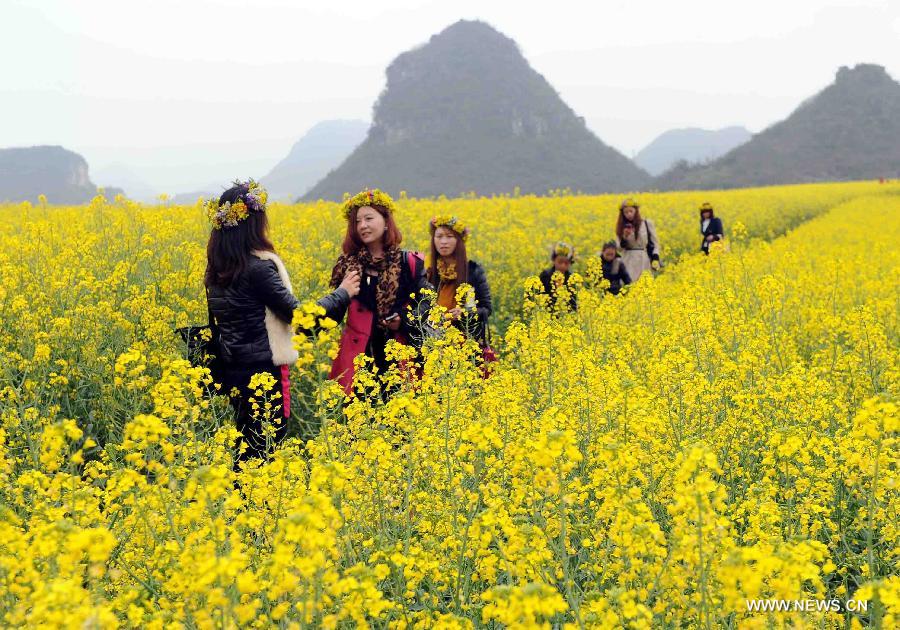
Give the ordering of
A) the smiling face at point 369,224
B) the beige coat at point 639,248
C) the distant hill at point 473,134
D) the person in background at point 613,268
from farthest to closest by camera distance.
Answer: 1. the distant hill at point 473,134
2. the beige coat at point 639,248
3. the person in background at point 613,268
4. the smiling face at point 369,224

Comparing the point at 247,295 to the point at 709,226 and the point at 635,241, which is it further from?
the point at 709,226

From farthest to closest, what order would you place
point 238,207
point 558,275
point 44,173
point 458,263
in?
point 44,173 < point 558,275 < point 458,263 < point 238,207

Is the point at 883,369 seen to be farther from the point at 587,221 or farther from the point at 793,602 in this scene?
the point at 587,221

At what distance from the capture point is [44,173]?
128 meters

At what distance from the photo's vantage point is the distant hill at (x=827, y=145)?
80000 mm

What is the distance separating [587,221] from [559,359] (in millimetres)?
11505

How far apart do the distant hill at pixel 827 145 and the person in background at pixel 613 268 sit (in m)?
72.1

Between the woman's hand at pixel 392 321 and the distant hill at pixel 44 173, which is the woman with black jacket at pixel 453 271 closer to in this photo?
the woman's hand at pixel 392 321

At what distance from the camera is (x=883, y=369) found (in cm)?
416

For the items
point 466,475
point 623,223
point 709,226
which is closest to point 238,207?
point 466,475

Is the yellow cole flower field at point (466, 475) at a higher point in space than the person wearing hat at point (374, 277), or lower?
lower

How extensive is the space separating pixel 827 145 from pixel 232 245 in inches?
4015

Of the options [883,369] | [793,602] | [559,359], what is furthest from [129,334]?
[883,369]


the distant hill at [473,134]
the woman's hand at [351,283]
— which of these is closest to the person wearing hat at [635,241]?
the woman's hand at [351,283]
